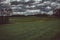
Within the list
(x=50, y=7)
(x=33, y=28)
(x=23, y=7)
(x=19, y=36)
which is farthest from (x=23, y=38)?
(x=50, y=7)

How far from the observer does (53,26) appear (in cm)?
119

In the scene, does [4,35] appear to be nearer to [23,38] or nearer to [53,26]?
[23,38]

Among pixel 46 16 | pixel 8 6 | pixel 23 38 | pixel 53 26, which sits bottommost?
pixel 23 38

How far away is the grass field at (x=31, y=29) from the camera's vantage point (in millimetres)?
1172

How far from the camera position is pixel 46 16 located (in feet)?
3.83

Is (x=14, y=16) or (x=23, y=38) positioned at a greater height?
(x=14, y=16)

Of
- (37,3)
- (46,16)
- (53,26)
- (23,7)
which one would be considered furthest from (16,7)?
(53,26)

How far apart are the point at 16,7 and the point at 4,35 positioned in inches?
12.4

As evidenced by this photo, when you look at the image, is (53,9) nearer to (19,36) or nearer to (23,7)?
(23,7)

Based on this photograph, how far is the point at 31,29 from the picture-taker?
1.19 meters

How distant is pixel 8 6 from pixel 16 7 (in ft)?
0.27

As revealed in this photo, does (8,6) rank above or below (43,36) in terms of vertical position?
above

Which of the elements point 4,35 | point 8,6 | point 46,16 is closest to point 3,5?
point 8,6

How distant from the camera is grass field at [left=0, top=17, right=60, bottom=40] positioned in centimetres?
117
